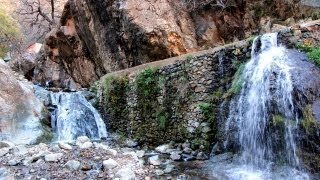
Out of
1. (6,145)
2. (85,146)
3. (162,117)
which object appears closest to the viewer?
(85,146)

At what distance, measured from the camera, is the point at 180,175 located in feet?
17.5

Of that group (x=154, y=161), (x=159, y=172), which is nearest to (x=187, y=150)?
(x=154, y=161)

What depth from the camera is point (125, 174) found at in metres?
5.29

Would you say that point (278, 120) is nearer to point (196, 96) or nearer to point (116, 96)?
point (196, 96)

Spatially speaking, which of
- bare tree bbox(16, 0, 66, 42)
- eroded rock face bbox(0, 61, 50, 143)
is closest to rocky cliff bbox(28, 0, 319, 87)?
eroded rock face bbox(0, 61, 50, 143)

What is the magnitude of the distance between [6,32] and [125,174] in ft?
45.5

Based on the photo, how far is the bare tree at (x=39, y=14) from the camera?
19.8m

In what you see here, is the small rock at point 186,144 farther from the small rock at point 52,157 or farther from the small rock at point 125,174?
the small rock at point 52,157

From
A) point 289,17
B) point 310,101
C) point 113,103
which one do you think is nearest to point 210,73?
point 310,101

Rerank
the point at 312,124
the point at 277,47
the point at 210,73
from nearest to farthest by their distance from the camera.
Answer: the point at 312,124
the point at 277,47
the point at 210,73

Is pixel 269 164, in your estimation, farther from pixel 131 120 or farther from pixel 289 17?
pixel 289 17

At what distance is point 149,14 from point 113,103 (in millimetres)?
3527

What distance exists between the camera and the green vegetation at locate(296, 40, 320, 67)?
6.05 meters

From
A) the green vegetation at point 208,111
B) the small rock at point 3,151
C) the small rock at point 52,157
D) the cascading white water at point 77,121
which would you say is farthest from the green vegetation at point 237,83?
the small rock at point 3,151
